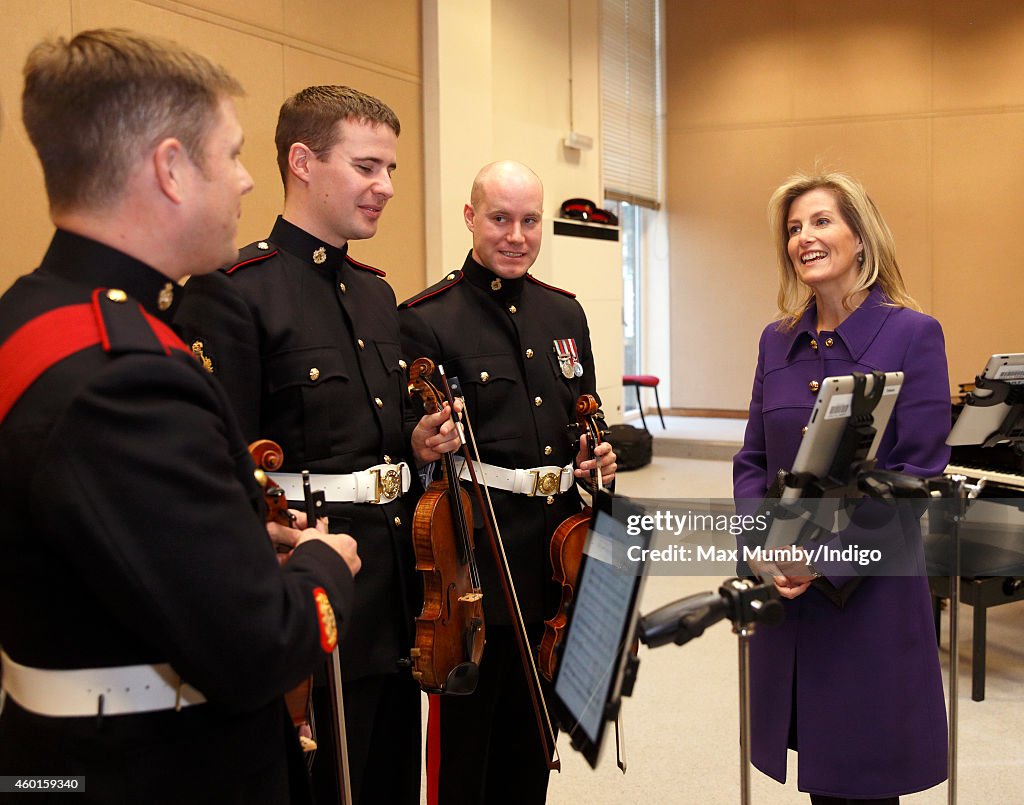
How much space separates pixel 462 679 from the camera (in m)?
1.86

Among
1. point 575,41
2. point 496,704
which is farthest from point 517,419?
point 575,41

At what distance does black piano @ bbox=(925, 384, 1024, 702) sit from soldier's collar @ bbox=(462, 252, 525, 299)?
1898mm

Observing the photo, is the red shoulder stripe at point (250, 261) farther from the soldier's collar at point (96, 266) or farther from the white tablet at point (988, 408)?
the white tablet at point (988, 408)

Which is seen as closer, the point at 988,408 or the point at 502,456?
the point at 502,456

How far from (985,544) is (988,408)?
1.88m

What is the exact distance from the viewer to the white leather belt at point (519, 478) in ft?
6.93

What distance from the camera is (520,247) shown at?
88.5 inches

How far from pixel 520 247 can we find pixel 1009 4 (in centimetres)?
864

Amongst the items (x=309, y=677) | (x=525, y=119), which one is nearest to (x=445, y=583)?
(x=309, y=677)

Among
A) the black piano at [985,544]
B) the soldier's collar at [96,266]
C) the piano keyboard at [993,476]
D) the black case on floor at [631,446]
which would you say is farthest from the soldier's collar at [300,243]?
the black case on floor at [631,446]

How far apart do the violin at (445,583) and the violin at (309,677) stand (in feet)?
1.13

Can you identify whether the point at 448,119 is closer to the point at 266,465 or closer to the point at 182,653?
the point at 266,465

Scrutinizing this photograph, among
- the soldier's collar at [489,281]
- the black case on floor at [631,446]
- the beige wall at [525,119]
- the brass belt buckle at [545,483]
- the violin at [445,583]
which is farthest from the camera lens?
the black case on floor at [631,446]

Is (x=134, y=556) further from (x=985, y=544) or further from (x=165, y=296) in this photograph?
(x=985, y=544)
